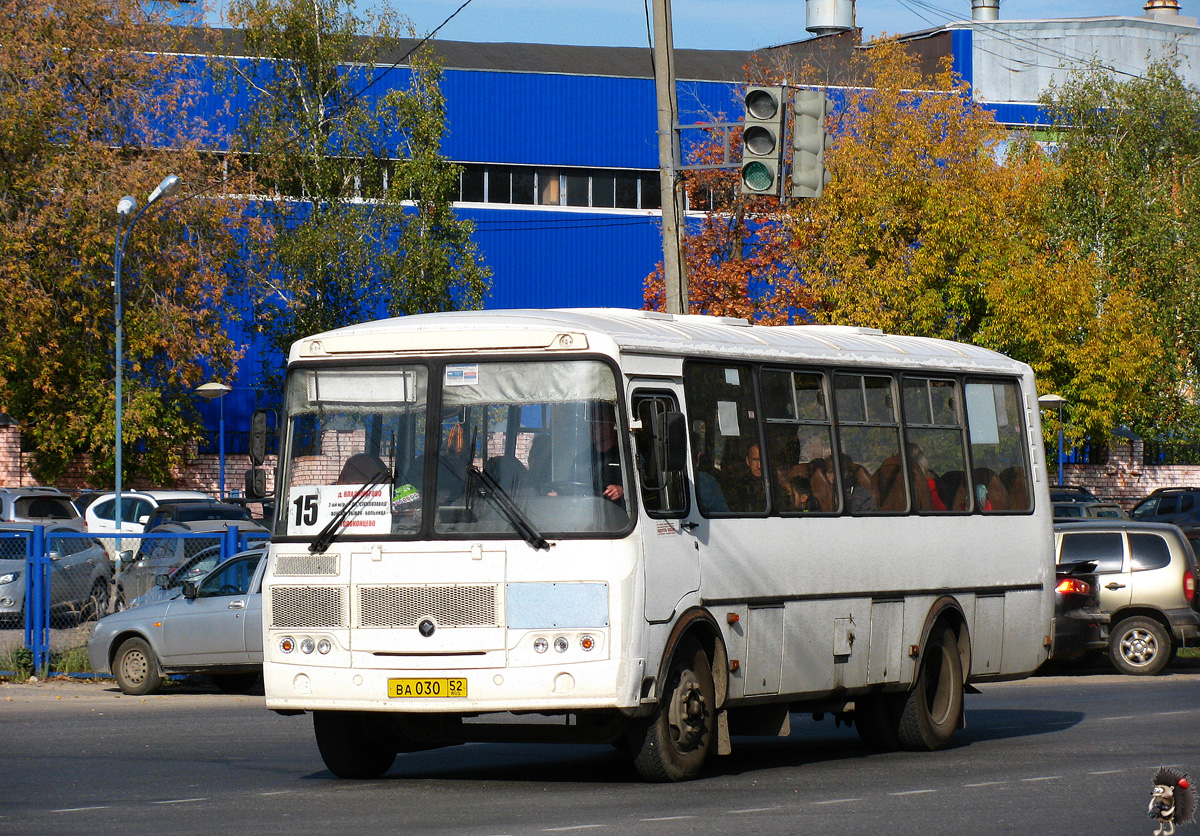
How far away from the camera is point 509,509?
34.4 feet

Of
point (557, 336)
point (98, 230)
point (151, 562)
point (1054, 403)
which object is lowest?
point (151, 562)

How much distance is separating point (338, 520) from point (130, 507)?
26.8 metres

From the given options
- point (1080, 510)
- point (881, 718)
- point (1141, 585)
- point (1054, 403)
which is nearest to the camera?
point (881, 718)

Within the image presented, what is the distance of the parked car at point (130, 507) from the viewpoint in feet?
114

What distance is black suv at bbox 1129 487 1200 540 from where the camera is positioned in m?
37.4

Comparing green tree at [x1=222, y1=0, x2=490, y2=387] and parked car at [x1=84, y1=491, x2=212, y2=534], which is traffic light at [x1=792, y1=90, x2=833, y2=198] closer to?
parked car at [x1=84, y1=491, x2=212, y2=534]

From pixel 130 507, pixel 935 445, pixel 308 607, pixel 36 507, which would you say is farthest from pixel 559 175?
pixel 308 607

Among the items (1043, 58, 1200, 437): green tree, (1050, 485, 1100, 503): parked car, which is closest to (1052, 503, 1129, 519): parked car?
(1050, 485, 1100, 503): parked car

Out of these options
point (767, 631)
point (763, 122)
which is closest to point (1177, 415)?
point (763, 122)

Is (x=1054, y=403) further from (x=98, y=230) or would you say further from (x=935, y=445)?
(x=935, y=445)

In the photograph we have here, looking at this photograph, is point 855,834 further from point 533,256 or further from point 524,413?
point 533,256

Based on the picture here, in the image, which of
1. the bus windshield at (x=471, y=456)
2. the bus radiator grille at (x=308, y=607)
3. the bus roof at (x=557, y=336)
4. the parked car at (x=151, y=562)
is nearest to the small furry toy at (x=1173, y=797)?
the bus windshield at (x=471, y=456)

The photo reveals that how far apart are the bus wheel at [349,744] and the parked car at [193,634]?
20.1ft

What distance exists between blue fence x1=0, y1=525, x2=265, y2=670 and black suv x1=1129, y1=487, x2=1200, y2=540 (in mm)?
23060
